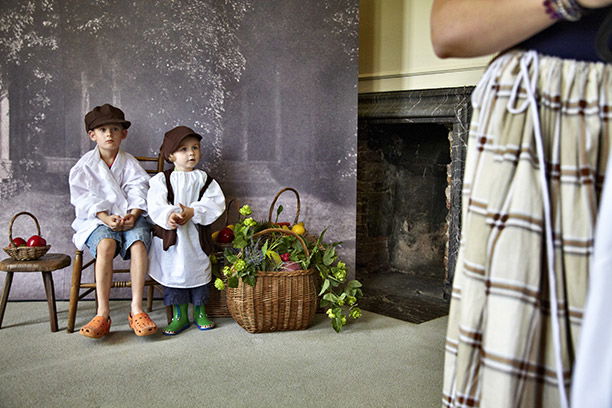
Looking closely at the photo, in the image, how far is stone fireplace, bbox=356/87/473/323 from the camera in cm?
382

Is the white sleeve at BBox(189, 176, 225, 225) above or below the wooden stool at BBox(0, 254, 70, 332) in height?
above

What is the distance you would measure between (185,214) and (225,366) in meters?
0.86

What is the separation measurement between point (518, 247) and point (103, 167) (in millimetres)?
2682

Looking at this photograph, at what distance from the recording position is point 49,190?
3.47 m

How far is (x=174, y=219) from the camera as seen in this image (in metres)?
2.92

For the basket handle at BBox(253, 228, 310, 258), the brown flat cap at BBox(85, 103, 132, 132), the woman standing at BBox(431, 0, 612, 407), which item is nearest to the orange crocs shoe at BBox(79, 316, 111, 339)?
the basket handle at BBox(253, 228, 310, 258)

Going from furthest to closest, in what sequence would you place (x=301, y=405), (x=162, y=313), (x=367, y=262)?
1. (x=367, y=262)
2. (x=162, y=313)
3. (x=301, y=405)

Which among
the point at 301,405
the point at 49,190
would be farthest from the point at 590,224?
the point at 49,190

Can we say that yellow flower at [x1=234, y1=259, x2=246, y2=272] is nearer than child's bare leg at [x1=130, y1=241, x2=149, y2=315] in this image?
Yes

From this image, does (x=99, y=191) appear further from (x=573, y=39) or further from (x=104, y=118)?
(x=573, y=39)

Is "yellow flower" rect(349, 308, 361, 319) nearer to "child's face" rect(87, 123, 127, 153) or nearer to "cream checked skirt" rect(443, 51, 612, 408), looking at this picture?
"child's face" rect(87, 123, 127, 153)

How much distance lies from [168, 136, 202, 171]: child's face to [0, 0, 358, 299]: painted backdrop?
448 mm

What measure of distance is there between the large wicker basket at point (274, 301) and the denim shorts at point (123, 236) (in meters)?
0.55

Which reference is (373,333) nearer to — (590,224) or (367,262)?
(367,262)
